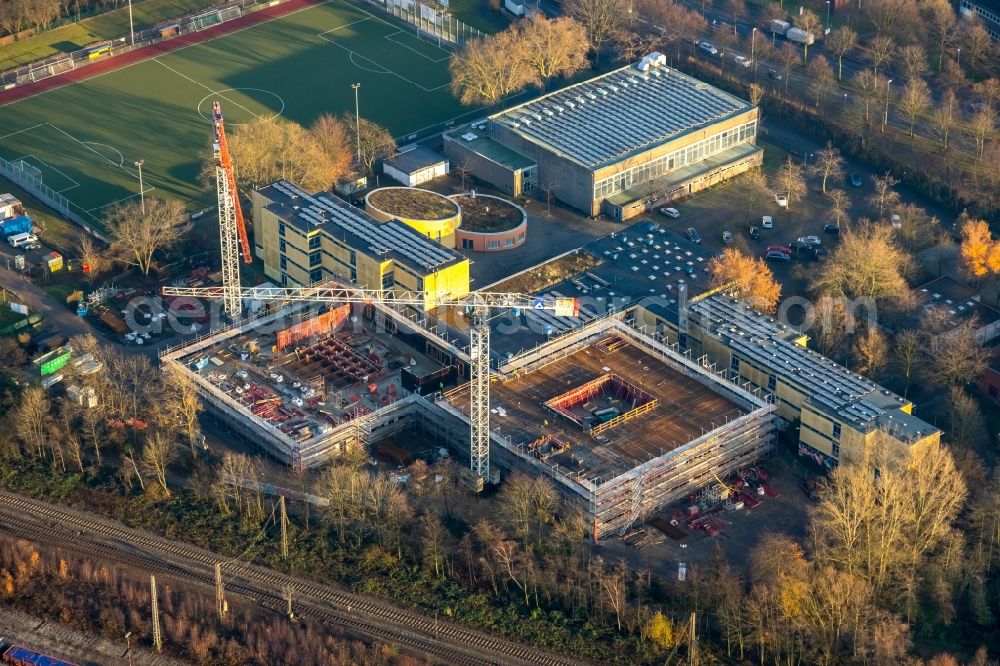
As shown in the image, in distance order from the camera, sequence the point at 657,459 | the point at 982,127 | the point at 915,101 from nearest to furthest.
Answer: the point at 657,459
the point at 982,127
the point at 915,101

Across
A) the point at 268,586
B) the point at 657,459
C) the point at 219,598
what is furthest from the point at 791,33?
the point at 219,598

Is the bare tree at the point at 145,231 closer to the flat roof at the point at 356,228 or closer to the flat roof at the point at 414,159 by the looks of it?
the flat roof at the point at 356,228

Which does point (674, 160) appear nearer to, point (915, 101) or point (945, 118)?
point (915, 101)

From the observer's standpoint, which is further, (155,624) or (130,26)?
(130,26)

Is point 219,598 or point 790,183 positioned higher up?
point 790,183

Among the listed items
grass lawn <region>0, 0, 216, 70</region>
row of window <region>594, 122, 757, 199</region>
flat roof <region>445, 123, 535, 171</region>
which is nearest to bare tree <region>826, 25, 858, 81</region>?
row of window <region>594, 122, 757, 199</region>

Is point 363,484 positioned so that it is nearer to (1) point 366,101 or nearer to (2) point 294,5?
(1) point 366,101
